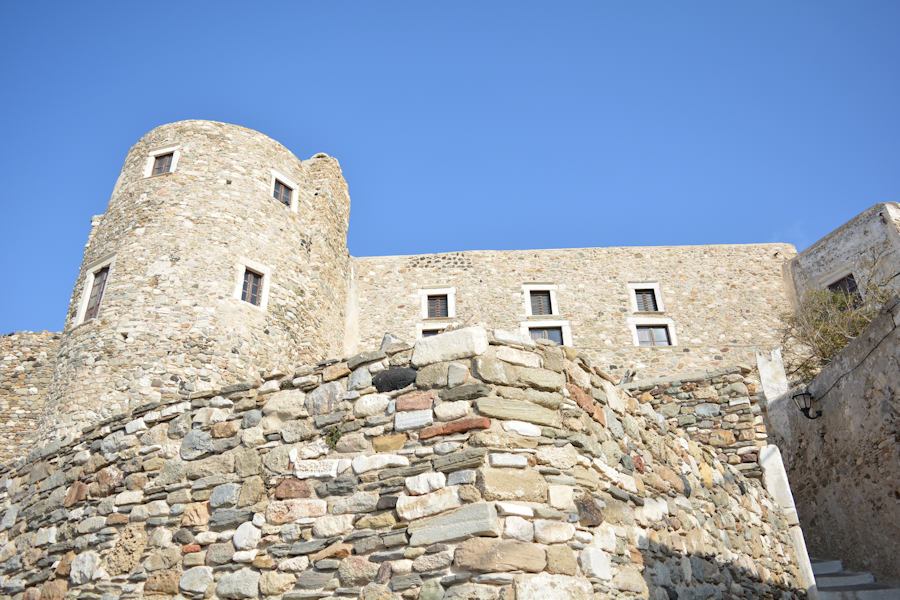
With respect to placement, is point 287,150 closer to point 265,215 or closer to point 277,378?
point 265,215

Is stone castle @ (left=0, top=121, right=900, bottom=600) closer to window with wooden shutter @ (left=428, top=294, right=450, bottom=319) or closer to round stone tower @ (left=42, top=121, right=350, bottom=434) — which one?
round stone tower @ (left=42, top=121, right=350, bottom=434)

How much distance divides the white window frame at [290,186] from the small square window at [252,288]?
6.98 ft

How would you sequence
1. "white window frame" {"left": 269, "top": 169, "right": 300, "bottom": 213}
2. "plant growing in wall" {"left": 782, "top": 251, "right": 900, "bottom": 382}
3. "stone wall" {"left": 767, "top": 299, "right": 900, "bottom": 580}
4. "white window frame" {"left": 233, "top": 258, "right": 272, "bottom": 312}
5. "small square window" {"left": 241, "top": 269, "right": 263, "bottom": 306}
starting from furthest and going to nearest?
"plant growing in wall" {"left": 782, "top": 251, "right": 900, "bottom": 382}, "white window frame" {"left": 269, "top": 169, "right": 300, "bottom": 213}, "small square window" {"left": 241, "top": 269, "right": 263, "bottom": 306}, "white window frame" {"left": 233, "top": 258, "right": 272, "bottom": 312}, "stone wall" {"left": 767, "top": 299, "right": 900, "bottom": 580}

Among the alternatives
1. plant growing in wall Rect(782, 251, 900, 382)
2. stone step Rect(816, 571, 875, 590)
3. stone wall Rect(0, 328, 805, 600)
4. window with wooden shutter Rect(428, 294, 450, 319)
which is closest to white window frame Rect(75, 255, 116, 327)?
stone wall Rect(0, 328, 805, 600)

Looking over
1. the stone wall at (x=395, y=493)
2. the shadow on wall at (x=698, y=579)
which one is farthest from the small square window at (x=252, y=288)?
the shadow on wall at (x=698, y=579)

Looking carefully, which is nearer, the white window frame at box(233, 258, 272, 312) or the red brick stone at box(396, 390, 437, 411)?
the red brick stone at box(396, 390, 437, 411)

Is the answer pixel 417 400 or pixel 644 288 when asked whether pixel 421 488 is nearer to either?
pixel 417 400

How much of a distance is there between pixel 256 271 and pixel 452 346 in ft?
34.5

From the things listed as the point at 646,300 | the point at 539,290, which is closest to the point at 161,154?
the point at 539,290

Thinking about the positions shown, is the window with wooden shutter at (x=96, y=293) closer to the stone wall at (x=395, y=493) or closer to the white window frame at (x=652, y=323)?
the stone wall at (x=395, y=493)

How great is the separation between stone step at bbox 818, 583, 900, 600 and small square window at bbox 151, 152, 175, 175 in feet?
45.7

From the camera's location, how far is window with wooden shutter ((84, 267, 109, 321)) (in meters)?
13.1

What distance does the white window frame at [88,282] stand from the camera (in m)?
13.3

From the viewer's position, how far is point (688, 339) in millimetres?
20062
